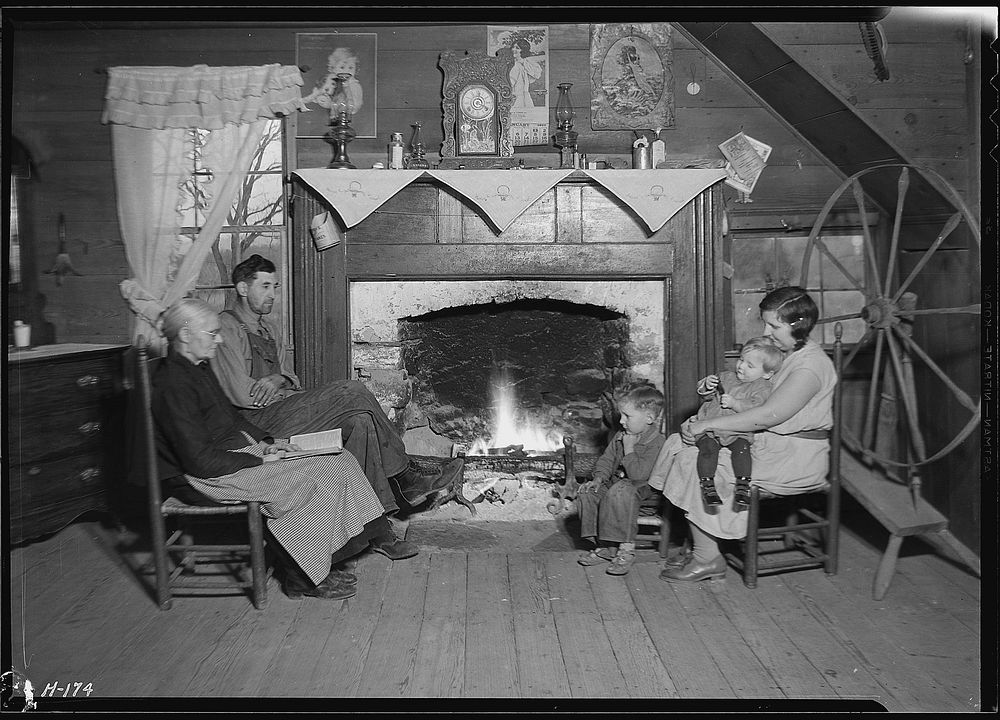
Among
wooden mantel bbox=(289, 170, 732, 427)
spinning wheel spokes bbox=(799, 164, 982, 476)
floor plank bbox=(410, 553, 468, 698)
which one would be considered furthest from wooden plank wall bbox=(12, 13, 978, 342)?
floor plank bbox=(410, 553, 468, 698)

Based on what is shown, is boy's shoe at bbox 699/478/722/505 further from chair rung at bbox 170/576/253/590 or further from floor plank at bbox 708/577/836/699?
chair rung at bbox 170/576/253/590

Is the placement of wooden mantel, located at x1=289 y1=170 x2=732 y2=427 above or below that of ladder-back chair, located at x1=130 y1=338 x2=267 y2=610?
above

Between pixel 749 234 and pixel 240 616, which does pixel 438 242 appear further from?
pixel 240 616

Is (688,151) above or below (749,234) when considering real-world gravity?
above

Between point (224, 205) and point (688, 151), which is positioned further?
point (688, 151)

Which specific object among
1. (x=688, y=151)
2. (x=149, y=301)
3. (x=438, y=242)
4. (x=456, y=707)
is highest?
(x=688, y=151)

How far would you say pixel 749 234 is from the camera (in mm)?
4469

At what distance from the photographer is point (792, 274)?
14.7 feet

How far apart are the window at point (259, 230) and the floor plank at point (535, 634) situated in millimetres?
1825

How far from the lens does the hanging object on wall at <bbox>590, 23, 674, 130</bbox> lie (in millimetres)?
4363

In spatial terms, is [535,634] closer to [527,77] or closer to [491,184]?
[491,184]

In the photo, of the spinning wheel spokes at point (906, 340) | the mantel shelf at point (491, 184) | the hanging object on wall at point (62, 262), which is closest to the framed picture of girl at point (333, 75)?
the mantel shelf at point (491, 184)
